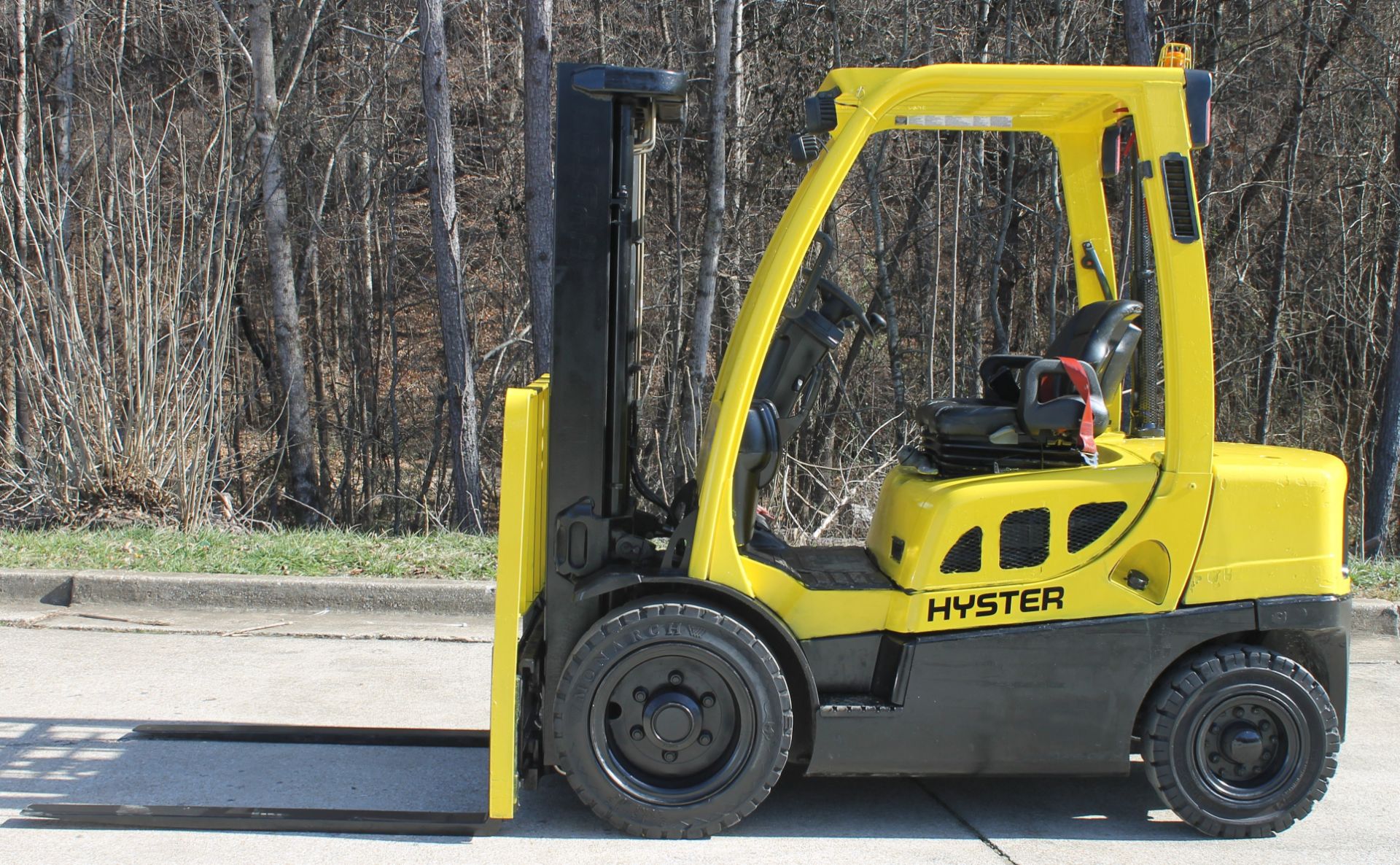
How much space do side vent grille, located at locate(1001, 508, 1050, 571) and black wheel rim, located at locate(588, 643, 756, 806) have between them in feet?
3.27

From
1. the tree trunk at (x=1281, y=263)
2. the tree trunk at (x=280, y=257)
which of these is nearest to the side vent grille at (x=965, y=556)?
the tree trunk at (x=280, y=257)

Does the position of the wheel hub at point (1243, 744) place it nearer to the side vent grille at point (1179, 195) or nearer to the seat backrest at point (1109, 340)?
the seat backrest at point (1109, 340)

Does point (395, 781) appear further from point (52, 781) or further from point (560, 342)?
point (560, 342)

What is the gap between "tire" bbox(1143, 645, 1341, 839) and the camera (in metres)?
3.96

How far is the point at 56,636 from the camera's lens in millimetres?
6594

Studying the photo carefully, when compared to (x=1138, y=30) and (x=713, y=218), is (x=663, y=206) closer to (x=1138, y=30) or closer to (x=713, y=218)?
(x=713, y=218)

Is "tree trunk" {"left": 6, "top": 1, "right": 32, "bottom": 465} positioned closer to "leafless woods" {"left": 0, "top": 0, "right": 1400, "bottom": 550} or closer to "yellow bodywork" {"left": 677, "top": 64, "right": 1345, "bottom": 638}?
→ "leafless woods" {"left": 0, "top": 0, "right": 1400, "bottom": 550}

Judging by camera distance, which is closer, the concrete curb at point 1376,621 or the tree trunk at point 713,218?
the concrete curb at point 1376,621

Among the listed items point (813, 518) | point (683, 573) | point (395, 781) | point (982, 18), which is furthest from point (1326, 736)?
point (982, 18)

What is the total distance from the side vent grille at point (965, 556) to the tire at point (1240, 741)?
30.9 inches

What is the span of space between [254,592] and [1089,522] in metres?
5.27

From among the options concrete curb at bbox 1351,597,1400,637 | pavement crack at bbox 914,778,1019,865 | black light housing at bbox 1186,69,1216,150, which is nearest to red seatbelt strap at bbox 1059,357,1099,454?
black light housing at bbox 1186,69,1216,150

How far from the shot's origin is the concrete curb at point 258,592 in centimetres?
716

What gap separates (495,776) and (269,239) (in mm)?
11364
